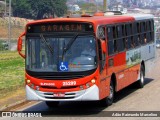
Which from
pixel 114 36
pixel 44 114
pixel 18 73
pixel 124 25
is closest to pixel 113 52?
pixel 114 36

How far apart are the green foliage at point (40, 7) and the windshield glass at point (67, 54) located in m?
155

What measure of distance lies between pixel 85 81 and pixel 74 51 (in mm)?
884

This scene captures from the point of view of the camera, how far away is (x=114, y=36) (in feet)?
57.8

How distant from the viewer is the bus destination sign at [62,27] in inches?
600

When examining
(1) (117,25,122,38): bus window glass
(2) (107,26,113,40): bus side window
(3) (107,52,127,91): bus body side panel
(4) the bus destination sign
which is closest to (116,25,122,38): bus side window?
(1) (117,25,122,38): bus window glass

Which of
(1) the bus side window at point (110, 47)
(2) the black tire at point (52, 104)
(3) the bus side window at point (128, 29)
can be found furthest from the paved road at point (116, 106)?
(3) the bus side window at point (128, 29)

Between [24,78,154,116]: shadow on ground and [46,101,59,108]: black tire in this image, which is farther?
[46,101,59,108]: black tire

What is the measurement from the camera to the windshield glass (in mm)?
15055

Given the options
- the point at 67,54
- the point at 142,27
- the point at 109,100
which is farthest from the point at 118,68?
the point at 142,27

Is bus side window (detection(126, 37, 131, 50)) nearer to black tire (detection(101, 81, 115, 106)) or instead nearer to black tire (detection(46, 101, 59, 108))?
black tire (detection(101, 81, 115, 106))

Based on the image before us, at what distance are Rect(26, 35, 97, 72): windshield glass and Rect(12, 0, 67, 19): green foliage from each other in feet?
509

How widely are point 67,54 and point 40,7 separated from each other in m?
161

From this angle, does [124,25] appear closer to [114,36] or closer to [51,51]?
[114,36]

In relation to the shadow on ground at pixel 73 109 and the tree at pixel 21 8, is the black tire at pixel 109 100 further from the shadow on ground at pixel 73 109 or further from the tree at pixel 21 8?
the tree at pixel 21 8
